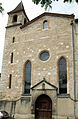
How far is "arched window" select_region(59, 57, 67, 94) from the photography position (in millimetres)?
15281

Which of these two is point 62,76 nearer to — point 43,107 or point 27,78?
point 43,107

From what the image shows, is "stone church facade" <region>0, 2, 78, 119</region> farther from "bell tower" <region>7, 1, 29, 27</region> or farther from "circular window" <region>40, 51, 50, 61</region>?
"bell tower" <region>7, 1, 29, 27</region>

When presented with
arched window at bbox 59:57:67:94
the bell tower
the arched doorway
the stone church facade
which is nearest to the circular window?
the stone church facade

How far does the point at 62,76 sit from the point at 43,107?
383 cm

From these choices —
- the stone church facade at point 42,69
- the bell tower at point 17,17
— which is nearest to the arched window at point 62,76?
the stone church facade at point 42,69

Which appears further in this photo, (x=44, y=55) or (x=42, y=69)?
(x=44, y=55)

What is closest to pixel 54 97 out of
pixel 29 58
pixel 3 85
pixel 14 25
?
pixel 29 58

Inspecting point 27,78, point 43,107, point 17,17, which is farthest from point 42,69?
point 17,17

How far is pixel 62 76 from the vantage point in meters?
15.7

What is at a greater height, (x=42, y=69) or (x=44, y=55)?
(x=44, y=55)

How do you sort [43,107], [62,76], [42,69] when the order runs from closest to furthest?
[43,107] → [62,76] → [42,69]

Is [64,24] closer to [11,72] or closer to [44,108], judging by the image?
[11,72]

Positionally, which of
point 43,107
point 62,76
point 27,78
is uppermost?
point 62,76

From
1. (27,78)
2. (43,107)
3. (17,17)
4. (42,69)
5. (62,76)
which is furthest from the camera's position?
(17,17)
